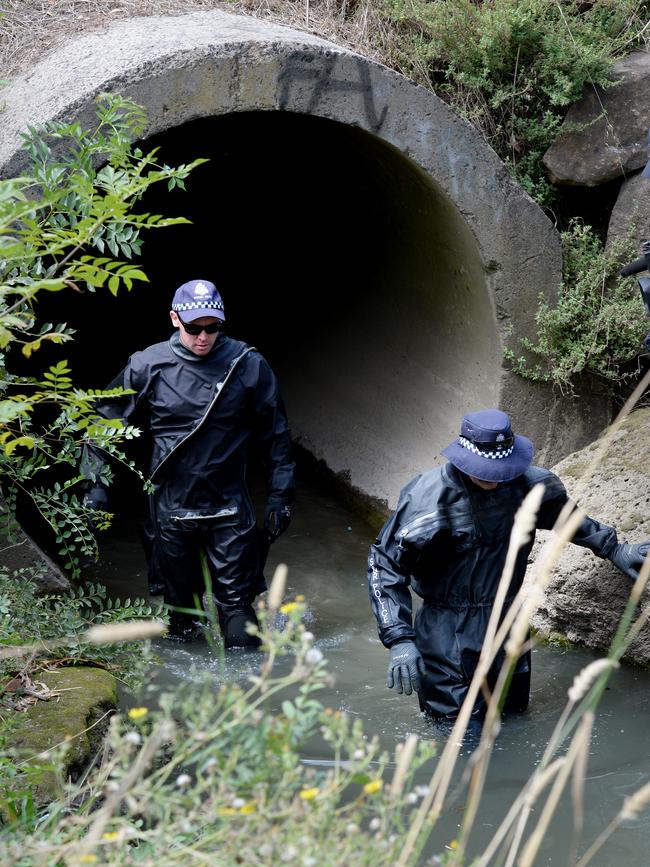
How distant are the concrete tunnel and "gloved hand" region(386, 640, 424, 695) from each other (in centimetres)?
275

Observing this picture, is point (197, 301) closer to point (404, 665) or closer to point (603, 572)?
point (404, 665)

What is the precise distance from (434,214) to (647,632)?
3024 mm

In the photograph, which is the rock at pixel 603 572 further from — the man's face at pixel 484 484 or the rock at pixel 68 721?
the rock at pixel 68 721

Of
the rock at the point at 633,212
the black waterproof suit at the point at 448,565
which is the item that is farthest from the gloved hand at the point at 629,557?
the rock at the point at 633,212

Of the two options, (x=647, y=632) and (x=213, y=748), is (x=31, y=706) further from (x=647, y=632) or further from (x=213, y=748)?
(x=647, y=632)

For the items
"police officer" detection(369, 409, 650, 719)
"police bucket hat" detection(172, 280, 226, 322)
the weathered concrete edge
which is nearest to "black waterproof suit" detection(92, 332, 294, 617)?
"police bucket hat" detection(172, 280, 226, 322)

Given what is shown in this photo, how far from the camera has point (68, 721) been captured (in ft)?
13.0

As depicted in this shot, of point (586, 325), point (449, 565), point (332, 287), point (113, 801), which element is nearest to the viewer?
point (113, 801)

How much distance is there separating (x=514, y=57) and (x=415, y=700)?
14.1ft

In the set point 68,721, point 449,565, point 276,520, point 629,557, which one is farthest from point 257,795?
point 276,520

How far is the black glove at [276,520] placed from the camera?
5.76 m

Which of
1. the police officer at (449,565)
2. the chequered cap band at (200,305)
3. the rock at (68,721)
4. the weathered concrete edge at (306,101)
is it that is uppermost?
the weathered concrete edge at (306,101)

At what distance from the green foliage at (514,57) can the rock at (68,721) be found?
435 centimetres

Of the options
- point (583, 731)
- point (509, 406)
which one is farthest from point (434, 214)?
point (583, 731)
